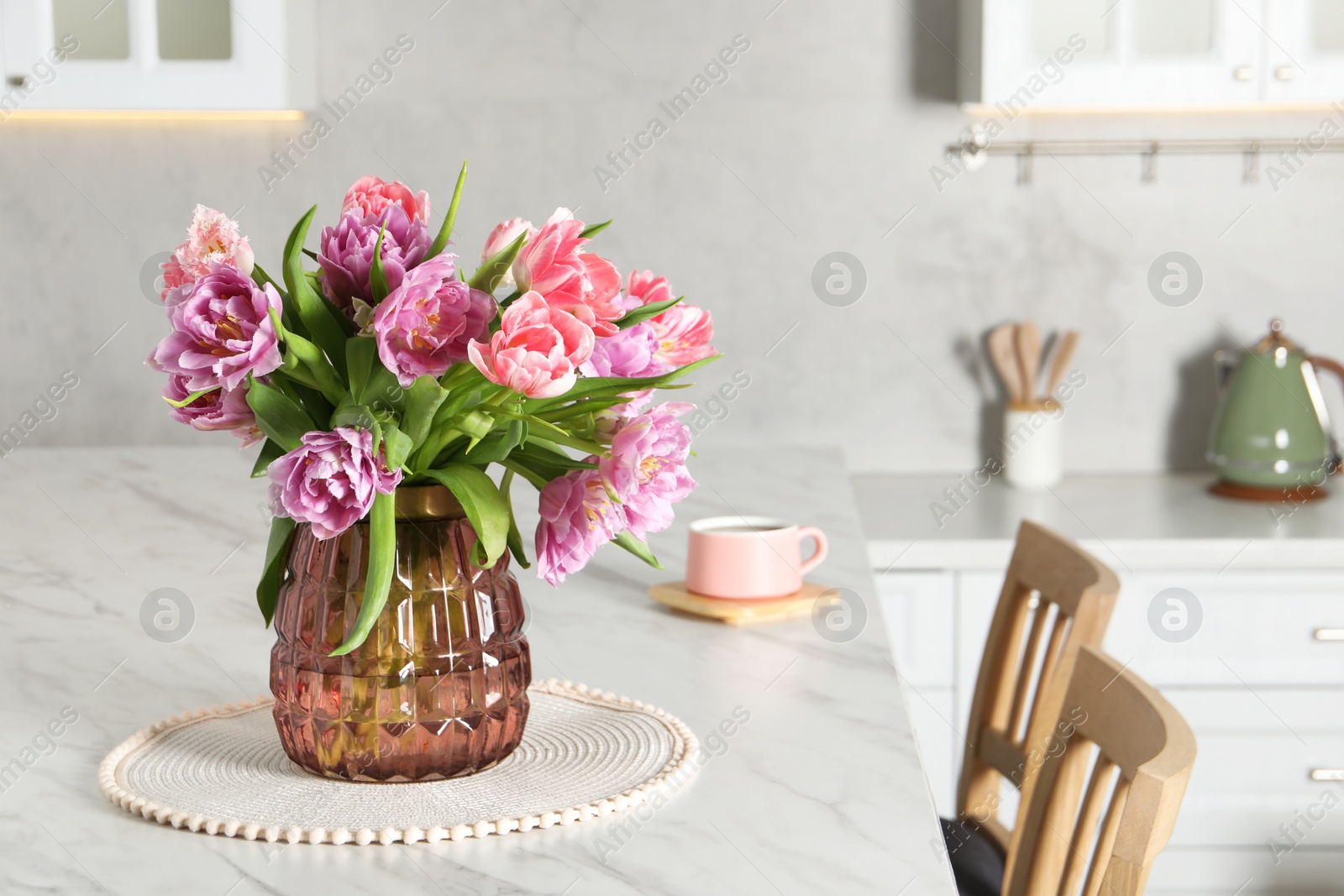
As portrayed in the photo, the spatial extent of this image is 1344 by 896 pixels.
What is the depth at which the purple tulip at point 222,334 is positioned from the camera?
30.5 inches

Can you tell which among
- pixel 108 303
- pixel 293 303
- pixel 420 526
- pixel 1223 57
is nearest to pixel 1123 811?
pixel 420 526

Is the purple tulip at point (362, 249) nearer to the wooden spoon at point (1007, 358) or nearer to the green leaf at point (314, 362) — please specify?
the green leaf at point (314, 362)

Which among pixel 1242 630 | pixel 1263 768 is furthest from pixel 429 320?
pixel 1263 768

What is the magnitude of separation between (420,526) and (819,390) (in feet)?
6.25

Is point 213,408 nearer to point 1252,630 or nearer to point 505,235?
point 505,235

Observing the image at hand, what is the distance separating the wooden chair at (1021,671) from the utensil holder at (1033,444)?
952 millimetres

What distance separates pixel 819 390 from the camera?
2.73m

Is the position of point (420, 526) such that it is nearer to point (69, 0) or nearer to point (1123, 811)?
point (1123, 811)

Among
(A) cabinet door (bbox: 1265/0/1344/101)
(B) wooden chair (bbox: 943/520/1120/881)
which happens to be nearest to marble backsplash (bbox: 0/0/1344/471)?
(A) cabinet door (bbox: 1265/0/1344/101)

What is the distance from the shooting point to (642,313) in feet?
2.96

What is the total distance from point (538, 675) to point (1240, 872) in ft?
5.14

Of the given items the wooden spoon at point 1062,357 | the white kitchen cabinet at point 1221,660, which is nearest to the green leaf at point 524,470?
the white kitchen cabinet at point 1221,660

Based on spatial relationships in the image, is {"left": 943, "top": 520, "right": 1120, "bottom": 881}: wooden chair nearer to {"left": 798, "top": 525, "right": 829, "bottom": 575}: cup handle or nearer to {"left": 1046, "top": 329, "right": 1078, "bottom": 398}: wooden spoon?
{"left": 798, "top": 525, "right": 829, "bottom": 575}: cup handle

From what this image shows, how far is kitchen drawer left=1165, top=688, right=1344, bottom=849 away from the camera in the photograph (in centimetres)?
216
